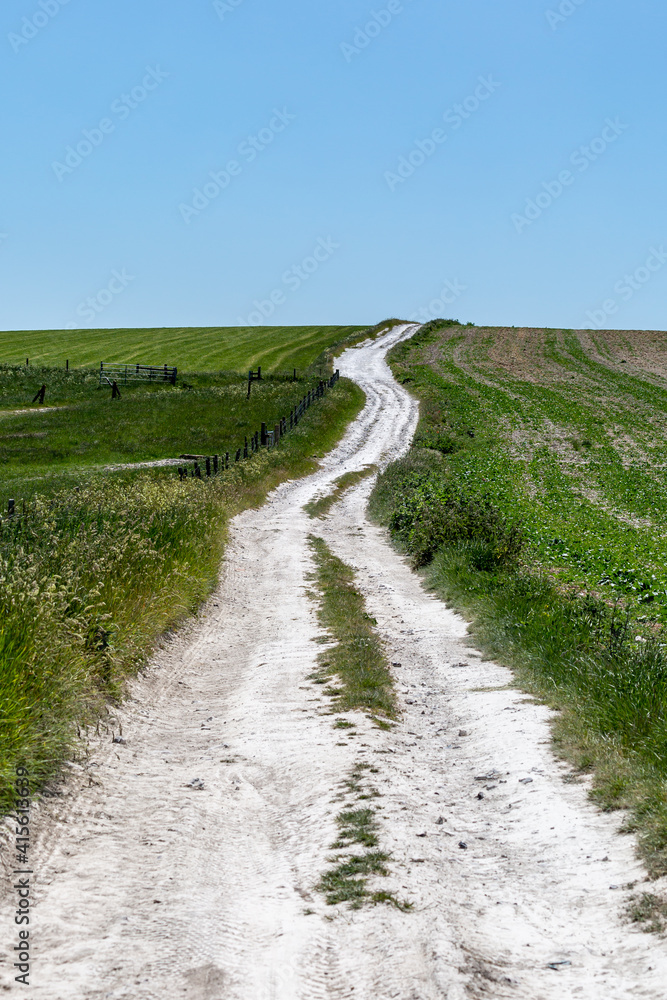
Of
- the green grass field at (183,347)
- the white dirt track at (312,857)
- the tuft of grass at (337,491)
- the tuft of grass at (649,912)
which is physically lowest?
the white dirt track at (312,857)

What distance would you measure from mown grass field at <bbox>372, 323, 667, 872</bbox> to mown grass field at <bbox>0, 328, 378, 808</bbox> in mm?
4794

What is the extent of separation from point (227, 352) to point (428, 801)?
81615mm

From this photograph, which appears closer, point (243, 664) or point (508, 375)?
point (243, 664)

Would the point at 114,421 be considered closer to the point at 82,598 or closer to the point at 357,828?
the point at 82,598

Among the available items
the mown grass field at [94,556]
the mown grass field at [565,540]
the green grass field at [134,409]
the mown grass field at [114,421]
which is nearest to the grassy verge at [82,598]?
the mown grass field at [94,556]

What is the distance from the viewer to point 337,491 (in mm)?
31953

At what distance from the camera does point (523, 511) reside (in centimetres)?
2508

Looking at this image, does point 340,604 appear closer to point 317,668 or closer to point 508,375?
point 317,668

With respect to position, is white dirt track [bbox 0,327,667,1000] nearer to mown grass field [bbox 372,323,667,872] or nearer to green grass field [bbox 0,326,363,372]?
mown grass field [bbox 372,323,667,872]

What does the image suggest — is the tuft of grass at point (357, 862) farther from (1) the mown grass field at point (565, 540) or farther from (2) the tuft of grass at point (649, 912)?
(1) the mown grass field at point (565, 540)

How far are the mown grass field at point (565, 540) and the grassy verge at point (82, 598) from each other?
4814 mm

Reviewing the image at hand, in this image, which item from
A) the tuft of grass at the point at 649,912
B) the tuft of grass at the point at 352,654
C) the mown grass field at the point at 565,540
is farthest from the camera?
the tuft of grass at the point at 352,654

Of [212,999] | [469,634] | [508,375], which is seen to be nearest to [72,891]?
[212,999]

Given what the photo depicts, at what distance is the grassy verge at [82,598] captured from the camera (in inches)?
283
